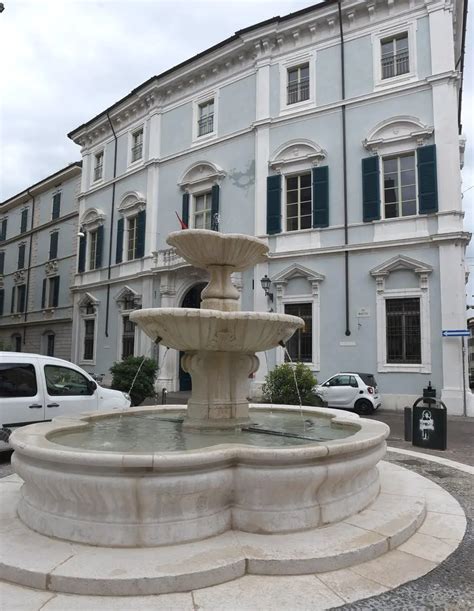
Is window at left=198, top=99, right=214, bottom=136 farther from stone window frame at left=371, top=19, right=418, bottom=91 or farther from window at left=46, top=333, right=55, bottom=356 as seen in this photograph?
window at left=46, top=333, right=55, bottom=356

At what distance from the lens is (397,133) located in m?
15.7

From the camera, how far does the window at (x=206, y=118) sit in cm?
2091

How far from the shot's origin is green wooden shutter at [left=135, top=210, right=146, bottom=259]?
22.4 meters

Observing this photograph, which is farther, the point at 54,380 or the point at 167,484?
the point at 54,380

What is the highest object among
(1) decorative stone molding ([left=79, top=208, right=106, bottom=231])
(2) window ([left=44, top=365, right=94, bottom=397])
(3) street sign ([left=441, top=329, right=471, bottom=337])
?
(1) decorative stone molding ([left=79, top=208, right=106, bottom=231])

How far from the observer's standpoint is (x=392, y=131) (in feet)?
51.9

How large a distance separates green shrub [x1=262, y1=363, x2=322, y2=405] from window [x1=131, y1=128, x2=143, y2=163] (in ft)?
53.2

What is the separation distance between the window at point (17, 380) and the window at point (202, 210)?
44.7 feet

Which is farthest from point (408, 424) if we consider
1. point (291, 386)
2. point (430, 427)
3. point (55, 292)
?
point (55, 292)

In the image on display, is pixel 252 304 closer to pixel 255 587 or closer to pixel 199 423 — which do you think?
pixel 199 423

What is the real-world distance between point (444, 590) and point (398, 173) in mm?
14813

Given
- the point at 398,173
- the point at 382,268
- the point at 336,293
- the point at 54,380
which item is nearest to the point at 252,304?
the point at 336,293

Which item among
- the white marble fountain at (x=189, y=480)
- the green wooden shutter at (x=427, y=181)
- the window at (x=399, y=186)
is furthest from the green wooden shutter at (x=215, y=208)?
the white marble fountain at (x=189, y=480)

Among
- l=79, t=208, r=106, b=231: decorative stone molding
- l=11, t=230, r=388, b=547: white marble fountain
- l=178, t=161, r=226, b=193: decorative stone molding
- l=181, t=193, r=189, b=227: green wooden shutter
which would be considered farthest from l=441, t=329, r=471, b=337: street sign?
l=79, t=208, r=106, b=231: decorative stone molding
